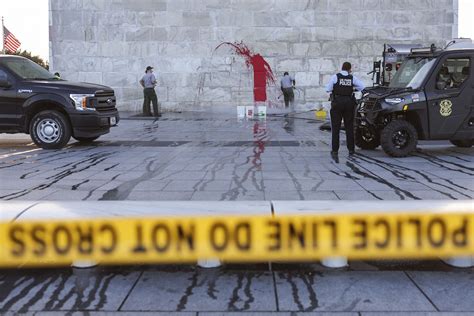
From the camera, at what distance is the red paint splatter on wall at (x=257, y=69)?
22734 millimetres

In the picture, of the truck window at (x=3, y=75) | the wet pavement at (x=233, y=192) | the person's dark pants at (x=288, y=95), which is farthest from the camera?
the person's dark pants at (x=288, y=95)

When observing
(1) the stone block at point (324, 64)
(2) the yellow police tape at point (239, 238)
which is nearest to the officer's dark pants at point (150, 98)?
(1) the stone block at point (324, 64)

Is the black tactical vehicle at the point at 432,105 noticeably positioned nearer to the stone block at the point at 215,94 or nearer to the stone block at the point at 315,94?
the stone block at the point at 315,94

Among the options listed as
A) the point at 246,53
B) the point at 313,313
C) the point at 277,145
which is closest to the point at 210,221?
the point at 313,313

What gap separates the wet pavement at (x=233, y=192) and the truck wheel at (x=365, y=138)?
24.4 inches

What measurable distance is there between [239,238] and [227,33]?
1964cm

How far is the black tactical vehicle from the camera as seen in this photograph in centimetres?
967

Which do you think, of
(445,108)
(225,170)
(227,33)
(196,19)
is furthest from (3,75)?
(227,33)

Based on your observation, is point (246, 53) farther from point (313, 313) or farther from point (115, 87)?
point (313, 313)

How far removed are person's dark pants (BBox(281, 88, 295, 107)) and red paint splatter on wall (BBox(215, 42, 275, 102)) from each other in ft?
3.04

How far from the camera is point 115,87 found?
22.9m

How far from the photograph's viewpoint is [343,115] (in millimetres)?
9977

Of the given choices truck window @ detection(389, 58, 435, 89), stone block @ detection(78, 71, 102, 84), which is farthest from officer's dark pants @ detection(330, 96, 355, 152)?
stone block @ detection(78, 71, 102, 84)

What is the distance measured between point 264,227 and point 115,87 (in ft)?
65.6
